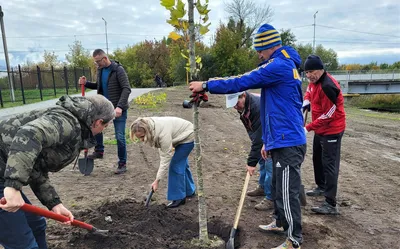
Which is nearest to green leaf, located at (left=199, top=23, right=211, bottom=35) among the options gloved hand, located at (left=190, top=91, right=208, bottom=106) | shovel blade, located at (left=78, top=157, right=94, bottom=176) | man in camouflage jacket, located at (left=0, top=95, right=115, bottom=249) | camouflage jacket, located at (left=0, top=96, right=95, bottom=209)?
gloved hand, located at (left=190, top=91, right=208, bottom=106)

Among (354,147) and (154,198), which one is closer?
(154,198)

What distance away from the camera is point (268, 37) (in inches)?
119

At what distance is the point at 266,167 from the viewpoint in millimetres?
4305

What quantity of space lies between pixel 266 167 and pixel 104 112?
2601 mm

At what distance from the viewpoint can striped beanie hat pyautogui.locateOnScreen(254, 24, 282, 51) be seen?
302 cm

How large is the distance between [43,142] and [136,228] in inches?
85.6

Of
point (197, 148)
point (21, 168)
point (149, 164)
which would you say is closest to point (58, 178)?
point (149, 164)

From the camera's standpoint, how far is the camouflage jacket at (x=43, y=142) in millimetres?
1891

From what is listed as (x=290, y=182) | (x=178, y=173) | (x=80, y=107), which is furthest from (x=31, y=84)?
(x=290, y=182)

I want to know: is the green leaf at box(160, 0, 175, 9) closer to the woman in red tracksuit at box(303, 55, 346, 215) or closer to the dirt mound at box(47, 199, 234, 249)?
the woman in red tracksuit at box(303, 55, 346, 215)

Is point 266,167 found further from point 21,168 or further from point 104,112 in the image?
point 21,168

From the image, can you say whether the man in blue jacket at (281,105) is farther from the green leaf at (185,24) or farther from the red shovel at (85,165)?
the red shovel at (85,165)

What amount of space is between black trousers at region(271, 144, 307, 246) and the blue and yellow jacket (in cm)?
9

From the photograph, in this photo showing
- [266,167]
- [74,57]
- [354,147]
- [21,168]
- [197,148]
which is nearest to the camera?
[21,168]
